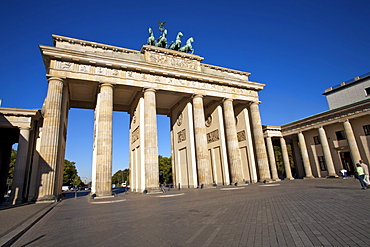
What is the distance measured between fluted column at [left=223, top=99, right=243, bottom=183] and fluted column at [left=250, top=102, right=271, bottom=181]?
3.00 metres

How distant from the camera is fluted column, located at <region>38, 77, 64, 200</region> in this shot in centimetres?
1524

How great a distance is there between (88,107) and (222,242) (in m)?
25.9

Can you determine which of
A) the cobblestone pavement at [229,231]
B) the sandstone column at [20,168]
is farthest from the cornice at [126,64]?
the cobblestone pavement at [229,231]

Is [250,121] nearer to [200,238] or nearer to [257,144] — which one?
[257,144]

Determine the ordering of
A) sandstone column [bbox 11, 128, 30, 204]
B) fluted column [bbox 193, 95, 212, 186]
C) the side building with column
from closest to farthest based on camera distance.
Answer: sandstone column [bbox 11, 128, 30, 204] → fluted column [bbox 193, 95, 212, 186] → the side building with column

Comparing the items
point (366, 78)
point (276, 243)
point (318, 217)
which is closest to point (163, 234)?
point (276, 243)

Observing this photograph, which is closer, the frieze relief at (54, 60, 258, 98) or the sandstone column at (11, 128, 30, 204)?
the sandstone column at (11, 128, 30, 204)

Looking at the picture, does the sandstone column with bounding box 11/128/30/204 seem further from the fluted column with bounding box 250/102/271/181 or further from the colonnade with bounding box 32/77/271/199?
the fluted column with bounding box 250/102/271/181

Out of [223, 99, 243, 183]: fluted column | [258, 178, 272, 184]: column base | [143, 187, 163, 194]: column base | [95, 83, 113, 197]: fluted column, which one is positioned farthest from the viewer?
[258, 178, 272, 184]: column base

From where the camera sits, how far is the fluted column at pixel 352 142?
82.2 ft

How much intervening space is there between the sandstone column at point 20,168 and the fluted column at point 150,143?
9.19 m

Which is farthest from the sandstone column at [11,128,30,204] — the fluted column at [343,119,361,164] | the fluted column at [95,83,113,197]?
the fluted column at [343,119,361,164]

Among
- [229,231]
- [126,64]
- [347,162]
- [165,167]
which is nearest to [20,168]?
[126,64]

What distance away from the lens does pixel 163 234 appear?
503 centimetres
